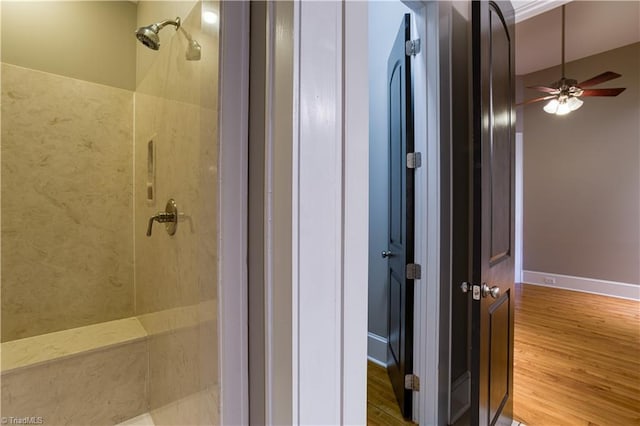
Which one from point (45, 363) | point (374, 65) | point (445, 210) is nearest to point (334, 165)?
point (445, 210)

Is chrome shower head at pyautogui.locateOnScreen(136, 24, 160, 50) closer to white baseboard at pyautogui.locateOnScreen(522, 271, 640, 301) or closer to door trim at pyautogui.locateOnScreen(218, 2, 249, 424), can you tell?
door trim at pyautogui.locateOnScreen(218, 2, 249, 424)

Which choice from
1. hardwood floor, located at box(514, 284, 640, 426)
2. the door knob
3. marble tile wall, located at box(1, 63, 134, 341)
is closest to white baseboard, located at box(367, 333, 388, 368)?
hardwood floor, located at box(514, 284, 640, 426)

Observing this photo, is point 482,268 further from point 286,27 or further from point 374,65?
point 374,65

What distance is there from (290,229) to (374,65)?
2.25 meters

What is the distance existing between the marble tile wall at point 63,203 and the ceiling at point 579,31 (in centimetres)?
369

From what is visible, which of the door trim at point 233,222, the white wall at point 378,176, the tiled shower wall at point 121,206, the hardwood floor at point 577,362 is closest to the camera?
the door trim at point 233,222

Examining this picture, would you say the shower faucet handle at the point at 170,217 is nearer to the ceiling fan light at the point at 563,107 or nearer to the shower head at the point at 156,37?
the shower head at the point at 156,37

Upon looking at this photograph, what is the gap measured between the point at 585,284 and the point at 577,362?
2498mm

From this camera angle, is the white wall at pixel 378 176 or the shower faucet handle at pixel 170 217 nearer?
the shower faucet handle at pixel 170 217

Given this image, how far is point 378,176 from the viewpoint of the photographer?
2375 mm

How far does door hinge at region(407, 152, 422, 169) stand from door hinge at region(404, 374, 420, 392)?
1180 millimetres

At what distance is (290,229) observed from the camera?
1.87 feet

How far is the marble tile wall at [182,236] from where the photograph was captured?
78 cm

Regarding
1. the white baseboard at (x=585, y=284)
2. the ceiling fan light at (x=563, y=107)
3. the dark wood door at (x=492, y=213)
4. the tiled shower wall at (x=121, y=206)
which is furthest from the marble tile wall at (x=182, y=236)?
the white baseboard at (x=585, y=284)
